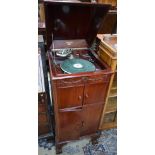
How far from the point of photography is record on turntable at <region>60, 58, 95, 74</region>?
1107 millimetres

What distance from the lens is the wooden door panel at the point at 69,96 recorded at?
1.08m

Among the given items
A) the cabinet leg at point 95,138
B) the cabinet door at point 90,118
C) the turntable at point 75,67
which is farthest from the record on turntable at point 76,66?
the cabinet leg at point 95,138

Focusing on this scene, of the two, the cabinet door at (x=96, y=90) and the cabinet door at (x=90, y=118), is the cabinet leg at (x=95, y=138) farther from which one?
the cabinet door at (x=96, y=90)

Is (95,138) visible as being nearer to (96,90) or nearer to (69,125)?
(69,125)

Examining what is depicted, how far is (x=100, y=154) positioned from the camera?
1488 mm

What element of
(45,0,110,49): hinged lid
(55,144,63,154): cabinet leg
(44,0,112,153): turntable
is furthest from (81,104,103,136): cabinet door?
(45,0,110,49): hinged lid

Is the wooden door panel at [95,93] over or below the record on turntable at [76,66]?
below

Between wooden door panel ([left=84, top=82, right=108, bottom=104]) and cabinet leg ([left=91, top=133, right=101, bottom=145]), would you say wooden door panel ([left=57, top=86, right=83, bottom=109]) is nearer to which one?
wooden door panel ([left=84, top=82, right=108, bottom=104])

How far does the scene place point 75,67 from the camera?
114cm

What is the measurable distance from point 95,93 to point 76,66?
0.25 metres
